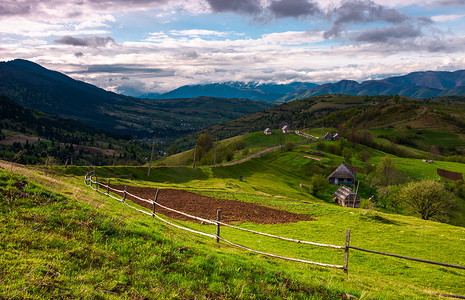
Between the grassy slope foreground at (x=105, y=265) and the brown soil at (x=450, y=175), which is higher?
the grassy slope foreground at (x=105, y=265)

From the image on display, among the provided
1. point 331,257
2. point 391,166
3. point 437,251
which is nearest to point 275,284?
point 331,257

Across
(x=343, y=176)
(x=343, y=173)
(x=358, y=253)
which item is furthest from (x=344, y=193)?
(x=358, y=253)

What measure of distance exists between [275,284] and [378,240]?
59.5 ft

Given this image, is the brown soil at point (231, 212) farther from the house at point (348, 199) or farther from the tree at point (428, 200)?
the house at point (348, 199)

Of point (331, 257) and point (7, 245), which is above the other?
Answer: point (7, 245)

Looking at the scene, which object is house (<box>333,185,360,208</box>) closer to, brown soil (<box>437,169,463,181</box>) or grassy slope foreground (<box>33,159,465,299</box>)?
grassy slope foreground (<box>33,159,465,299</box>)

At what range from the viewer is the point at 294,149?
141625mm

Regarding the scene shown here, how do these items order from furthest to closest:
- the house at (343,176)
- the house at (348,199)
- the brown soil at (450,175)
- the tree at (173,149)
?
1. the tree at (173,149)
2. the house at (343,176)
3. the brown soil at (450,175)
4. the house at (348,199)

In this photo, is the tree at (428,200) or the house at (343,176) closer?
the tree at (428,200)

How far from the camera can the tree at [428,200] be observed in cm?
5309

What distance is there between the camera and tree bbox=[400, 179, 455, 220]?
174 ft

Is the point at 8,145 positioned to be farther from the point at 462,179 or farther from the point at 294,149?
the point at 462,179

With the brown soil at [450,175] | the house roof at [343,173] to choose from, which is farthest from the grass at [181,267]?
the brown soil at [450,175]

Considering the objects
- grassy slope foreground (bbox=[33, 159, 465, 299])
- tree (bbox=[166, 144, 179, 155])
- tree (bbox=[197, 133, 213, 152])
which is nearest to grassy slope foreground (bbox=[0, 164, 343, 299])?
grassy slope foreground (bbox=[33, 159, 465, 299])
